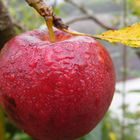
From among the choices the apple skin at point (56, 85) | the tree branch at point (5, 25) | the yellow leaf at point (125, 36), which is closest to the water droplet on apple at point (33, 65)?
the apple skin at point (56, 85)

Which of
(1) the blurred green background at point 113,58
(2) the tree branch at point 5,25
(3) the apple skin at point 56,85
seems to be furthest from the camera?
(1) the blurred green background at point 113,58

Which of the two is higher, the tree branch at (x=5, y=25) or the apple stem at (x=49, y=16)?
the apple stem at (x=49, y=16)

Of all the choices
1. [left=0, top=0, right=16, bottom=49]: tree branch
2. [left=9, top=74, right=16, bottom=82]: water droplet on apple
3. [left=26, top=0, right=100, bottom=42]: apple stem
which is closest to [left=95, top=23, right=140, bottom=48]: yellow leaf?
[left=26, top=0, right=100, bottom=42]: apple stem

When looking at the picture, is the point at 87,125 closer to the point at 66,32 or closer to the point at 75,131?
the point at 75,131

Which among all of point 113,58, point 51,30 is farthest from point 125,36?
point 113,58

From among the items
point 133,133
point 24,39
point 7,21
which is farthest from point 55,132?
point 133,133

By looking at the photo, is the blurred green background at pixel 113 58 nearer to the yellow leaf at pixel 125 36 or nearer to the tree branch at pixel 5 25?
the tree branch at pixel 5 25

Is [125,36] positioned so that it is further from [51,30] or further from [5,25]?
[5,25]
